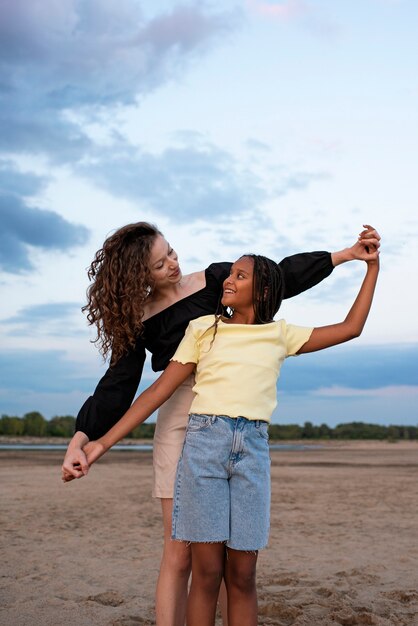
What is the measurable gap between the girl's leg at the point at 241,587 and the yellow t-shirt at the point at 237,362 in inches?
22.3

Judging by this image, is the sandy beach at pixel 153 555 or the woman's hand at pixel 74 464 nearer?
the woman's hand at pixel 74 464

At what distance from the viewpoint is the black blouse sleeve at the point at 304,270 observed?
354 cm

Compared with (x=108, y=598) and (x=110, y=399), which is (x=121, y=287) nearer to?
(x=110, y=399)

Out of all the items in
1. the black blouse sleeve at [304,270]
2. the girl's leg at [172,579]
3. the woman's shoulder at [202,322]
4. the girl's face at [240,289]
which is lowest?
the girl's leg at [172,579]

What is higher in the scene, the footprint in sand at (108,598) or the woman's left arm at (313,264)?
the woman's left arm at (313,264)

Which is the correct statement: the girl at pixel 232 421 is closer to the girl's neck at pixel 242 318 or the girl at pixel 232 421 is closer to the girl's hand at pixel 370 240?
the girl's neck at pixel 242 318

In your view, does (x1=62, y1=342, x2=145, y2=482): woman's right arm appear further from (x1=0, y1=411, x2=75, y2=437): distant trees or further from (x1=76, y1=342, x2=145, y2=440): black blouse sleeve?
(x1=0, y1=411, x2=75, y2=437): distant trees

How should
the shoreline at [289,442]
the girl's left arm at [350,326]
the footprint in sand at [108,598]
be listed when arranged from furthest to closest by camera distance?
the shoreline at [289,442]
the footprint in sand at [108,598]
the girl's left arm at [350,326]

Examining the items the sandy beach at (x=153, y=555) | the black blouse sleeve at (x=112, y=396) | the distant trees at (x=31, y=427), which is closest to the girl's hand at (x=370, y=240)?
the black blouse sleeve at (x=112, y=396)

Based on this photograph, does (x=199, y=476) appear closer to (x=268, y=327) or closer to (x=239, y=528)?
(x=239, y=528)

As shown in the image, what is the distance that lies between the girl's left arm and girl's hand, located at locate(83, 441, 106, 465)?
1.01 m

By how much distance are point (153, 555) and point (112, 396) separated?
4068 mm

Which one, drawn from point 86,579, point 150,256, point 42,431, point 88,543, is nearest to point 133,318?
point 150,256

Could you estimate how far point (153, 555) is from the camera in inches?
284
